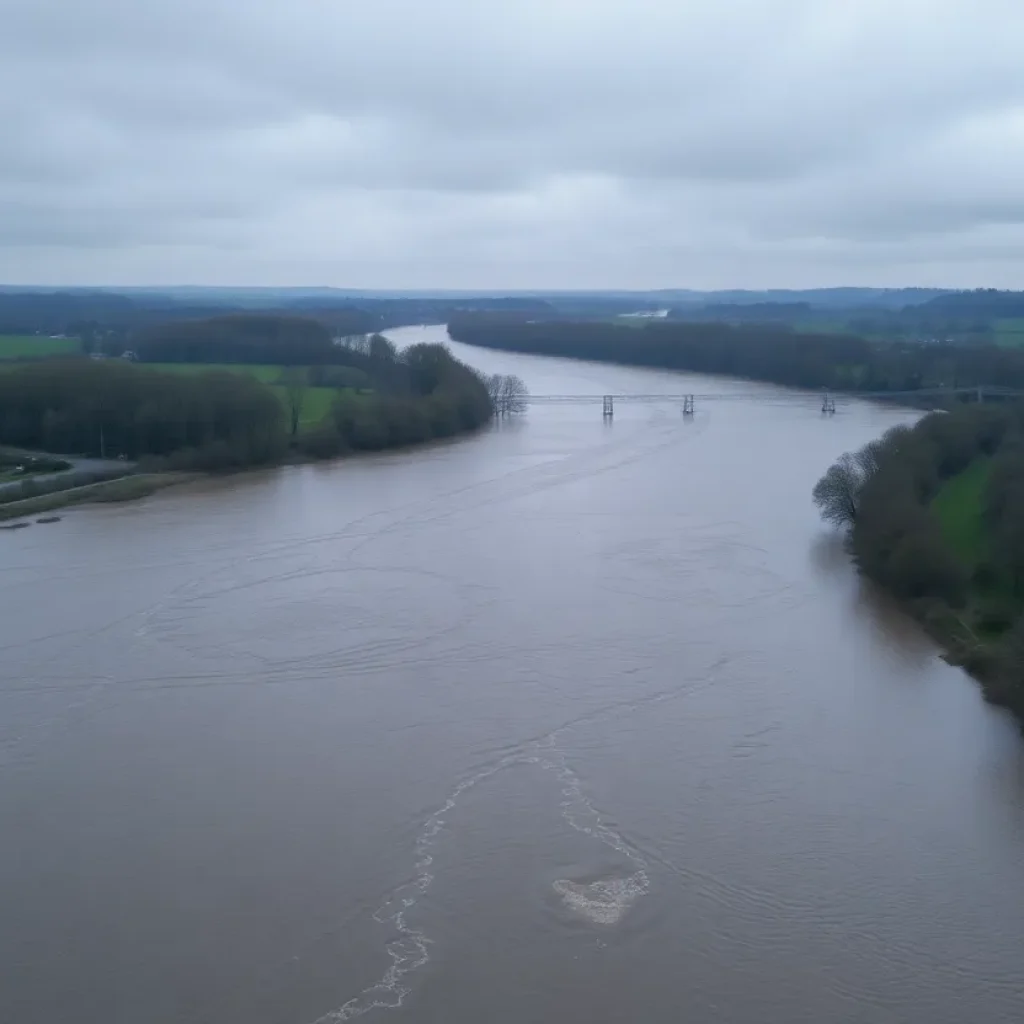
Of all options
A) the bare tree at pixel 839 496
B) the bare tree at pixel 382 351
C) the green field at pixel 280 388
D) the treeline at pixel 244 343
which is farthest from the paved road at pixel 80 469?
the treeline at pixel 244 343

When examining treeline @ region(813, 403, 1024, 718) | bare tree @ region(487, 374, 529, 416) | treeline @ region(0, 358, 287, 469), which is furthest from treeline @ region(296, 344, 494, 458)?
treeline @ region(813, 403, 1024, 718)

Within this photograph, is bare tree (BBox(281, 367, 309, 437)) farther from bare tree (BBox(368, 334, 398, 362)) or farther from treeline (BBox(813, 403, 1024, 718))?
treeline (BBox(813, 403, 1024, 718))

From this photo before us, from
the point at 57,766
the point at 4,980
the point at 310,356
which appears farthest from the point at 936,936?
the point at 310,356

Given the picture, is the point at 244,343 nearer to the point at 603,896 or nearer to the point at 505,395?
the point at 505,395

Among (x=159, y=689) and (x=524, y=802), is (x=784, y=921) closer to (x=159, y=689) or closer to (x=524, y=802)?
(x=524, y=802)

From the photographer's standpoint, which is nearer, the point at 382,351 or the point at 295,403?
the point at 295,403

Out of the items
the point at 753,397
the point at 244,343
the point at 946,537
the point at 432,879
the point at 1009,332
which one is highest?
the point at 1009,332

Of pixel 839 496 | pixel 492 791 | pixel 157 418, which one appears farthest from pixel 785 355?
pixel 492 791
